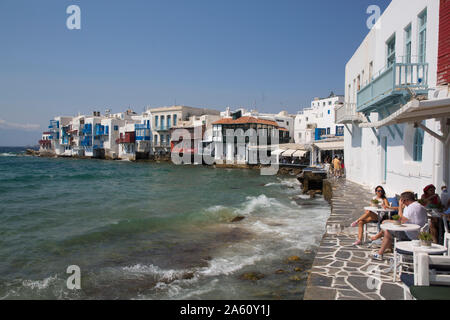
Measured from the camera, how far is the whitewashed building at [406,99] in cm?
736

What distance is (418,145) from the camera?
972cm

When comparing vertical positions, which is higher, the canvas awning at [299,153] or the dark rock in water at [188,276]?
the canvas awning at [299,153]

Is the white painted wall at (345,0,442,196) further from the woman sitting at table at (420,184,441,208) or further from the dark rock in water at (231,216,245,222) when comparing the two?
the dark rock in water at (231,216,245,222)

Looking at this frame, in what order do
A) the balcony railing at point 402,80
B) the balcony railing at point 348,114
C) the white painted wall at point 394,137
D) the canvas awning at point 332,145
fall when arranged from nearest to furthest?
the white painted wall at point 394,137
the balcony railing at point 402,80
the balcony railing at point 348,114
the canvas awning at point 332,145

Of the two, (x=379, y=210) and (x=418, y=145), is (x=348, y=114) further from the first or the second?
(x=379, y=210)

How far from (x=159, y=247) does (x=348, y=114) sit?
1167cm

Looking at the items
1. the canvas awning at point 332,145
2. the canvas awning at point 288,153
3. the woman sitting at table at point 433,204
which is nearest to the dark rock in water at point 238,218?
the woman sitting at table at point 433,204

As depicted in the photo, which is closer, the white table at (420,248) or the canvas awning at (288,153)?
the white table at (420,248)

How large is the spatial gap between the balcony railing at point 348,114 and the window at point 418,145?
6288 millimetres

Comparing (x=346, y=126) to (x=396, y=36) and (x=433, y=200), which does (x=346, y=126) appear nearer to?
(x=396, y=36)

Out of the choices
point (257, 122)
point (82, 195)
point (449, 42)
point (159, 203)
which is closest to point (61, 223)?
point (159, 203)

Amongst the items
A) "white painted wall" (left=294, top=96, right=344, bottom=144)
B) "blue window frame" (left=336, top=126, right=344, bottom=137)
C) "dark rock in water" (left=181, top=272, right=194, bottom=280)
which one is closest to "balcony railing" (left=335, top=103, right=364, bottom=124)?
"dark rock in water" (left=181, top=272, right=194, bottom=280)

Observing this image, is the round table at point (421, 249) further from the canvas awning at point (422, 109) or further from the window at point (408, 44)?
the window at point (408, 44)

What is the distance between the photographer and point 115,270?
8344 mm
